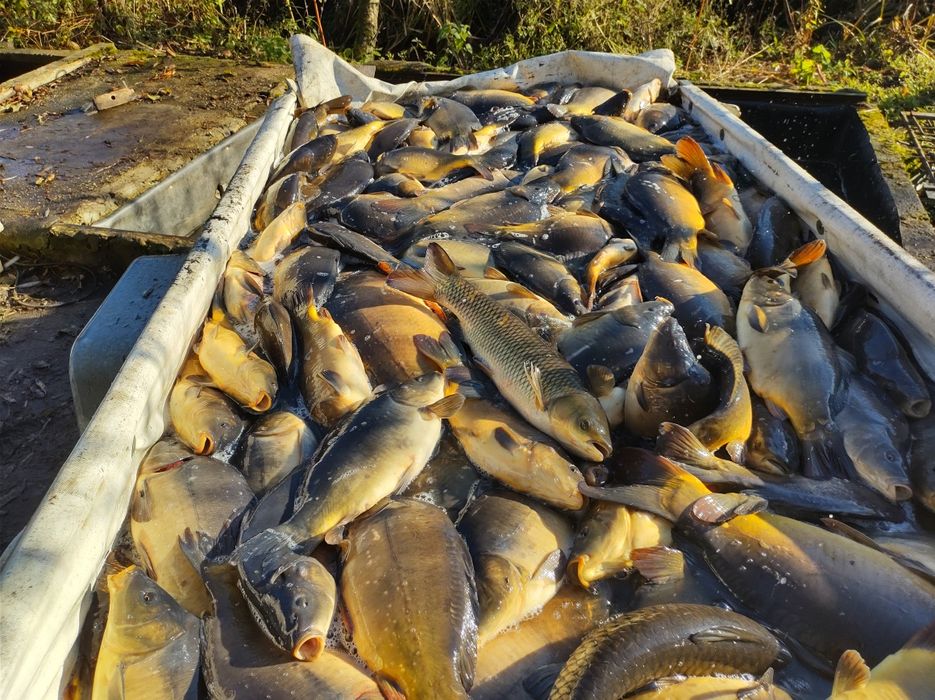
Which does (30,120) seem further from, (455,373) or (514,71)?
(455,373)

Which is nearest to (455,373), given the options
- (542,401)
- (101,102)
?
(542,401)

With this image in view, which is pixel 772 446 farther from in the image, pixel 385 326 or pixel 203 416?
pixel 203 416

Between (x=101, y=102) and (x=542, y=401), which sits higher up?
(x=101, y=102)

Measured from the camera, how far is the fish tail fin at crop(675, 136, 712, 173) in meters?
3.68

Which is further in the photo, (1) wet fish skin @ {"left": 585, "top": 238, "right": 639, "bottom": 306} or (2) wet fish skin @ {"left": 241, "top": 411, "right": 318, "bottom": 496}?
(1) wet fish skin @ {"left": 585, "top": 238, "right": 639, "bottom": 306}

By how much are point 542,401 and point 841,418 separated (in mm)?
1004

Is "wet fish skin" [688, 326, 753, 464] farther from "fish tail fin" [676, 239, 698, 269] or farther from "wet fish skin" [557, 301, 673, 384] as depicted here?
"fish tail fin" [676, 239, 698, 269]

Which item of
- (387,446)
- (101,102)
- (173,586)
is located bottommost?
(173,586)

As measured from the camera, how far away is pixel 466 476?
214 cm

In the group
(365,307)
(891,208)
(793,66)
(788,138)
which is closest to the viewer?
(365,307)

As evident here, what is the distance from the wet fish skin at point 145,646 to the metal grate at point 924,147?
5295 millimetres

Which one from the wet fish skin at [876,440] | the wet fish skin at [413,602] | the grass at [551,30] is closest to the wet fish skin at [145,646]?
the wet fish skin at [413,602]

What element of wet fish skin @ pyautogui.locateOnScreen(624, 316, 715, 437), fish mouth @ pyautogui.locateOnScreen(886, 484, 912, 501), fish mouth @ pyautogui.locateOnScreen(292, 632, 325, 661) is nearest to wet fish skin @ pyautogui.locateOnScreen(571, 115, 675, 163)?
wet fish skin @ pyautogui.locateOnScreen(624, 316, 715, 437)

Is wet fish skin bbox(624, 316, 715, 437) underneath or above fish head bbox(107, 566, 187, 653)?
above
